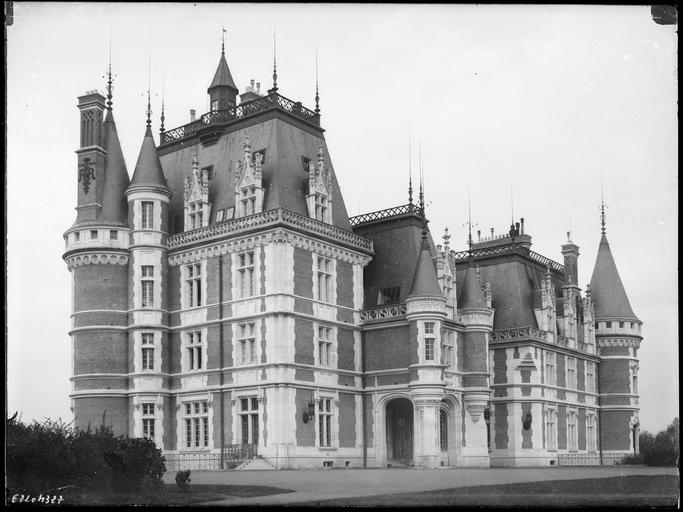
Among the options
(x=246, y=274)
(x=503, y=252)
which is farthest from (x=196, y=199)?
(x=503, y=252)

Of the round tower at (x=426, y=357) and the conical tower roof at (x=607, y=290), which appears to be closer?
the round tower at (x=426, y=357)

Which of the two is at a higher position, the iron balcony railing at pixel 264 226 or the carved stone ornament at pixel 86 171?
the carved stone ornament at pixel 86 171

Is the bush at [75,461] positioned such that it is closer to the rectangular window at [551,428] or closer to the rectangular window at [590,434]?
the rectangular window at [551,428]

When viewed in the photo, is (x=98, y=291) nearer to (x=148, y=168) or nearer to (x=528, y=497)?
(x=148, y=168)

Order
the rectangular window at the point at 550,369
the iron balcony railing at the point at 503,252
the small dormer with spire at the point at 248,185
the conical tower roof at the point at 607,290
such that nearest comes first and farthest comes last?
the small dormer with spire at the point at 248,185 < the rectangular window at the point at 550,369 < the iron balcony railing at the point at 503,252 < the conical tower roof at the point at 607,290

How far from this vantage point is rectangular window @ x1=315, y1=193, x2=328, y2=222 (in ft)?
138

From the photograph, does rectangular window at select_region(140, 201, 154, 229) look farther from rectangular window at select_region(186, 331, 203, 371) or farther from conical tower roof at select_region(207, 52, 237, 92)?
conical tower roof at select_region(207, 52, 237, 92)

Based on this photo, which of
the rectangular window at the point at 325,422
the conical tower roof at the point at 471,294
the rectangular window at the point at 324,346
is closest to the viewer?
the rectangular window at the point at 325,422

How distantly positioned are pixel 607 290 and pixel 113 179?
30331 millimetres

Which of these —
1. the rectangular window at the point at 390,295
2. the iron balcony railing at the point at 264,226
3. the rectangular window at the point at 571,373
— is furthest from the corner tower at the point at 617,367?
the iron balcony railing at the point at 264,226

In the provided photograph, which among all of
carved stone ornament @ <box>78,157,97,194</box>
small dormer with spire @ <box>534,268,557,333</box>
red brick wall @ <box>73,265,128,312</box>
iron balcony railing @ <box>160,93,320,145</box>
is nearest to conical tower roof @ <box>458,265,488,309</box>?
small dormer with spire @ <box>534,268,557,333</box>

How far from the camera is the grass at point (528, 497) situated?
2081cm

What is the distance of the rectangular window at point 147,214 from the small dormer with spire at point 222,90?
6.67 meters

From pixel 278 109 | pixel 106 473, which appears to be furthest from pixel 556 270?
pixel 106 473
